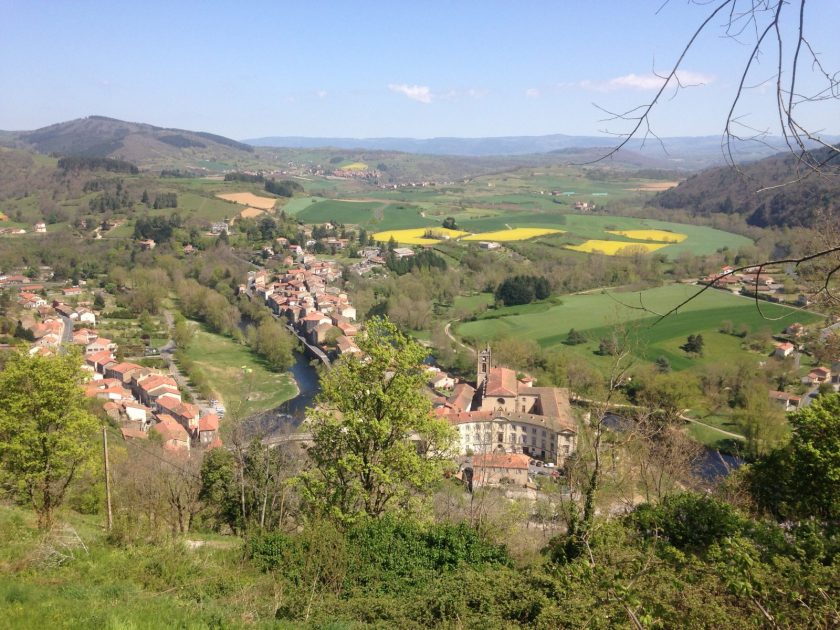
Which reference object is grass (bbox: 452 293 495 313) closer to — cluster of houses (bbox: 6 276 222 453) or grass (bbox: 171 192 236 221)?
cluster of houses (bbox: 6 276 222 453)

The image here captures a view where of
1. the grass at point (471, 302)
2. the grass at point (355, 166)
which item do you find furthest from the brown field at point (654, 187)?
the grass at point (471, 302)

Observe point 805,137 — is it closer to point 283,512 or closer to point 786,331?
point 283,512

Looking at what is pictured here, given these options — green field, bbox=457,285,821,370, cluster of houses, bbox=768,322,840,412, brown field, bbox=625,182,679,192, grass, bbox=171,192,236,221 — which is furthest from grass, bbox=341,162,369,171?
cluster of houses, bbox=768,322,840,412

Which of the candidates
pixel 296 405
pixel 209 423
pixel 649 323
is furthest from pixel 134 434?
pixel 649 323

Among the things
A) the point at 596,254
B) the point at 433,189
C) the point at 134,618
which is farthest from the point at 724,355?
the point at 433,189

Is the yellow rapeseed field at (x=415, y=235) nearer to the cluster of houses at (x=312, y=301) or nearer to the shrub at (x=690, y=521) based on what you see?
the cluster of houses at (x=312, y=301)

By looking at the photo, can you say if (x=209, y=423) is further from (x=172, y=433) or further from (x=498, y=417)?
(x=498, y=417)
